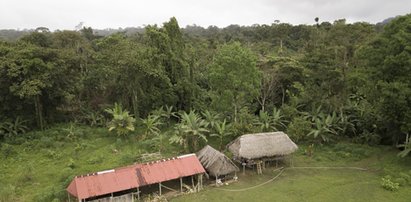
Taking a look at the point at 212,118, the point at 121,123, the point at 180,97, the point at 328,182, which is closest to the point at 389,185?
the point at 328,182

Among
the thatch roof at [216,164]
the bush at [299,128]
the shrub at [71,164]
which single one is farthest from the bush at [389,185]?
the shrub at [71,164]

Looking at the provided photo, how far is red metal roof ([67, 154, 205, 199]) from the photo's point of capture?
56.7 feet

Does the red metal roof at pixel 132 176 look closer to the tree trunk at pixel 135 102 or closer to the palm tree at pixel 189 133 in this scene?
the palm tree at pixel 189 133

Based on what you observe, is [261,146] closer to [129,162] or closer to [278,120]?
[278,120]

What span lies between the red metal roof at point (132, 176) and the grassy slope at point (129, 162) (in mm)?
1392

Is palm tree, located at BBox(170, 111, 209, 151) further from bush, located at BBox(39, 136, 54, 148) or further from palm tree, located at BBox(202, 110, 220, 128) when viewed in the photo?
bush, located at BBox(39, 136, 54, 148)

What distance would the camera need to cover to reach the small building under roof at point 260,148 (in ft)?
70.8

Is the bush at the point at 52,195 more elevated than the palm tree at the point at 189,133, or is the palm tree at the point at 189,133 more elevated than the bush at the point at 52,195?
the palm tree at the point at 189,133

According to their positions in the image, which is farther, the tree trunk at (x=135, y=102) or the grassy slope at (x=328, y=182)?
the tree trunk at (x=135, y=102)

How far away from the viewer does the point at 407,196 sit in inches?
704

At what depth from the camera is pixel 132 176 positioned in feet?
60.3

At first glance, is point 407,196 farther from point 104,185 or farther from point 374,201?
point 104,185

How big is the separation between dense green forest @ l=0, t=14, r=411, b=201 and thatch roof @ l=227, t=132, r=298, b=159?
2.90 m

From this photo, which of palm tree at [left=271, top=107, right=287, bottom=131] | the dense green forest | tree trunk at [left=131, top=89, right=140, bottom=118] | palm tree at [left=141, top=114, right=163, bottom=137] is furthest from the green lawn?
tree trunk at [left=131, top=89, right=140, bottom=118]
